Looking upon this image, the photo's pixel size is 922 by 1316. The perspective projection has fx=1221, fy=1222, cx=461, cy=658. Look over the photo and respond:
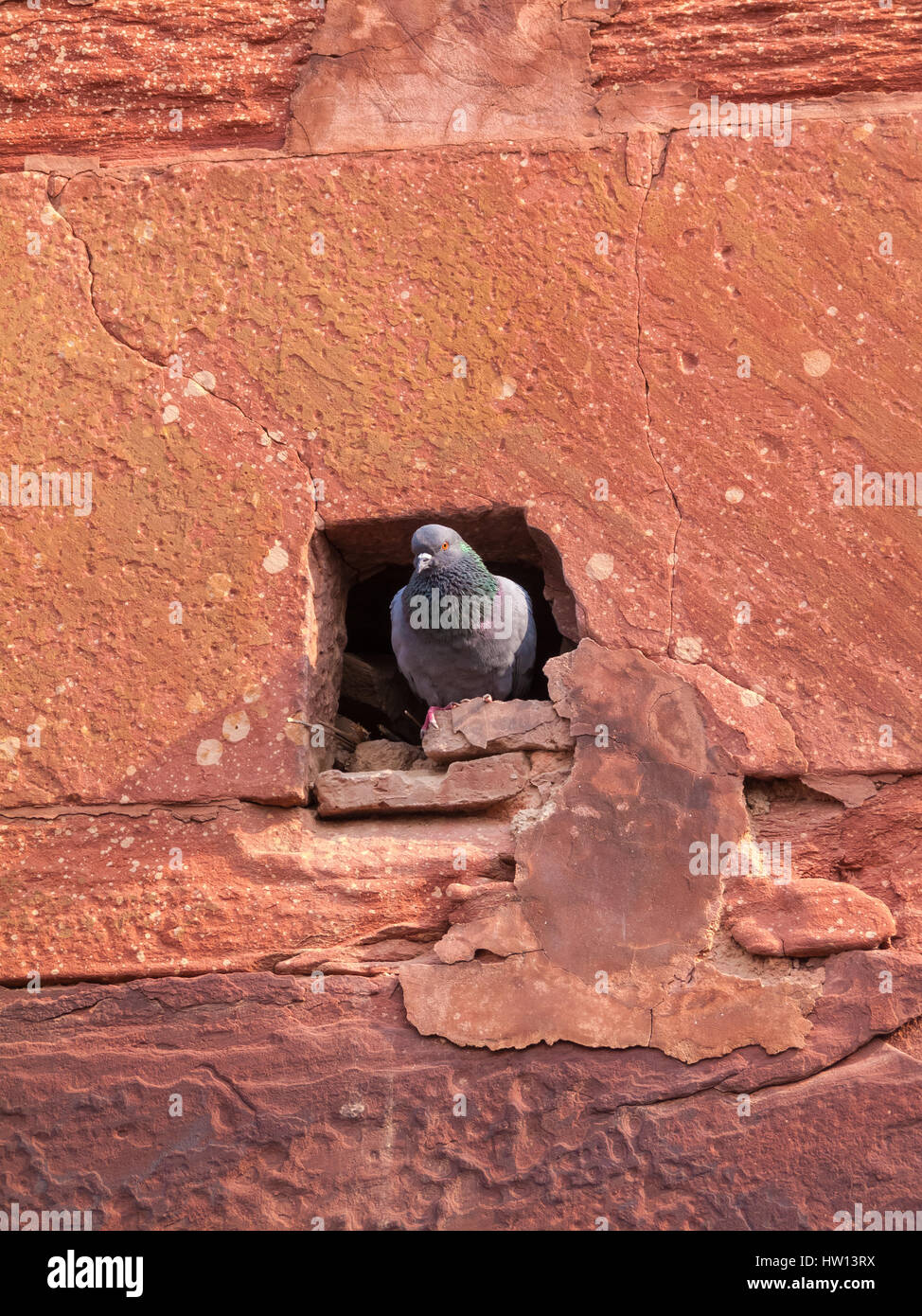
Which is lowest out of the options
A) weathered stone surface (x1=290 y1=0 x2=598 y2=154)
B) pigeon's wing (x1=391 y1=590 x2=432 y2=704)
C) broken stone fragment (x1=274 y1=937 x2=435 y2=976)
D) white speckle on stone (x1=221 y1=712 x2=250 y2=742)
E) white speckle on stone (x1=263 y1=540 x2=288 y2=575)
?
broken stone fragment (x1=274 y1=937 x2=435 y2=976)

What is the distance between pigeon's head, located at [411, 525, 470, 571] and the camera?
11.2ft

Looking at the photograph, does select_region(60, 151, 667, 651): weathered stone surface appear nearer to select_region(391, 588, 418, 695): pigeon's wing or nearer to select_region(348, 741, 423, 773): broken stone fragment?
select_region(391, 588, 418, 695): pigeon's wing

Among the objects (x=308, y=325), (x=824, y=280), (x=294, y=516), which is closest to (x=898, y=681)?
(x=824, y=280)

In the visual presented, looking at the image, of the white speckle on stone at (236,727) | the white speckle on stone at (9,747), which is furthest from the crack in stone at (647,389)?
the white speckle on stone at (9,747)

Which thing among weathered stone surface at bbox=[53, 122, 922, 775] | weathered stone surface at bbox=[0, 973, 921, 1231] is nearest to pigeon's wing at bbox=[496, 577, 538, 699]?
weathered stone surface at bbox=[53, 122, 922, 775]

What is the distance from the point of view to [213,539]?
3381mm

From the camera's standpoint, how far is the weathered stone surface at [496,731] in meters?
3.24

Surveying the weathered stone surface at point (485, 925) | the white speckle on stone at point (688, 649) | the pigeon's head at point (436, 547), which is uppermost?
the pigeon's head at point (436, 547)

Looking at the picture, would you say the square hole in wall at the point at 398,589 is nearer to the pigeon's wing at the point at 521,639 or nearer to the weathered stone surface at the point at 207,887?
the pigeon's wing at the point at 521,639

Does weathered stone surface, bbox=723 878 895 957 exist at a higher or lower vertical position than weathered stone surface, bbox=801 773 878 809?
lower

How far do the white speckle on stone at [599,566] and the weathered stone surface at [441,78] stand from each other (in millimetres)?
1267

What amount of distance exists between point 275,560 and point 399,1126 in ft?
4.92

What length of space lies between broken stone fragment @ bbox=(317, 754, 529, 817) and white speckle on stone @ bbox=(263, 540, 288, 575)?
58 centimetres

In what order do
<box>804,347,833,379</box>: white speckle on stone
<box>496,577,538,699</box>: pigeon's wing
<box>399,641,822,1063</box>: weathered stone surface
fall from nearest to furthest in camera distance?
<box>399,641,822,1063</box>: weathered stone surface → <box>804,347,833,379</box>: white speckle on stone → <box>496,577,538,699</box>: pigeon's wing
